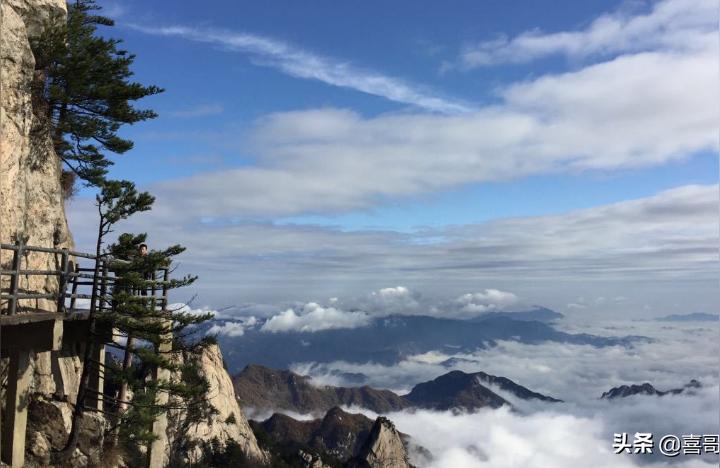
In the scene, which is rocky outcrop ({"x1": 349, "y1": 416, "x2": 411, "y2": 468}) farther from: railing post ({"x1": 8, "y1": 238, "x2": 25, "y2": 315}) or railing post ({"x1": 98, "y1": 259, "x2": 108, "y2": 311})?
railing post ({"x1": 8, "y1": 238, "x2": 25, "y2": 315})

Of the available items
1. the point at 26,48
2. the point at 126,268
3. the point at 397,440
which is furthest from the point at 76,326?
the point at 397,440

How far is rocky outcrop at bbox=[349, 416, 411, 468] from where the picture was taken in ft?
477

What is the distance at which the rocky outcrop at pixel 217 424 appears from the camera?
44375mm

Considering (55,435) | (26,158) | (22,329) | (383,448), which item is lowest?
(383,448)

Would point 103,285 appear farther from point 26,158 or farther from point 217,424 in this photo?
point 217,424

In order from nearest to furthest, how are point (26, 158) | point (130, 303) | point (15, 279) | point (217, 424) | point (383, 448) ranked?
point (15, 279) < point (130, 303) < point (26, 158) < point (217, 424) < point (383, 448)

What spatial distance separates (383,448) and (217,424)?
109 m

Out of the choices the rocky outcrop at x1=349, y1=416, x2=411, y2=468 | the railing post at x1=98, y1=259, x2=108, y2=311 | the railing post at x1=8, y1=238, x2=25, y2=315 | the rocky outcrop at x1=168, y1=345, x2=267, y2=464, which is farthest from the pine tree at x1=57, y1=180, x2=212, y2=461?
the rocky outcrop at x1=349, y1=416, x2=411, y2=468

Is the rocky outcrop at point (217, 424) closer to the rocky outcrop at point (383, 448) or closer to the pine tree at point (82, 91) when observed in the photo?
the pine tree at point (82, 91)

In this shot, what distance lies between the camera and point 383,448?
150 m

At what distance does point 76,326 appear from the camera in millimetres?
19703

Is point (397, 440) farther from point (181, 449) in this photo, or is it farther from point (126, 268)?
point (126, 268)

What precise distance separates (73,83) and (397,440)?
156 meters

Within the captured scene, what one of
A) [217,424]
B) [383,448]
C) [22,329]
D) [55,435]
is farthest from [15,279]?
[383,448]
